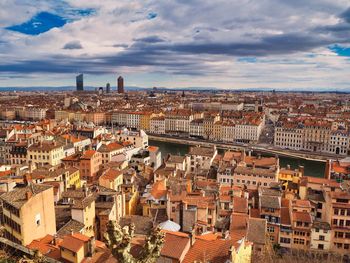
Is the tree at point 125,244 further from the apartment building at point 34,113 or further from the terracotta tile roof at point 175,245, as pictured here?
the apartment building at point 34,113

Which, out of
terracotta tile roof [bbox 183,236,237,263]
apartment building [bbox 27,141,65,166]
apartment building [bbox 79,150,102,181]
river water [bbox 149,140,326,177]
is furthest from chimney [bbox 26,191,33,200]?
river water [bbox 149,140,326,177]

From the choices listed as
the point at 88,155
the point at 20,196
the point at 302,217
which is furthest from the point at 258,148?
the point at 20,196

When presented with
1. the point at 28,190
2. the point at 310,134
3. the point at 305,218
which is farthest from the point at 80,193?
the point at 310,134

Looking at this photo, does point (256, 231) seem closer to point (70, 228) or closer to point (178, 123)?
point (70, 228)

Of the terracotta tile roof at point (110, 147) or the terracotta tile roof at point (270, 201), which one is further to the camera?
the terracotta tile roof at point (110, 147)

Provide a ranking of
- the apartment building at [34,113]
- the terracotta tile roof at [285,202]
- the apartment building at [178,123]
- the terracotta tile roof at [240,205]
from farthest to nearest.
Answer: the apartment building at [34,113], the apartment building at [178,123], the terracotta tile roof at [285,202], the terracotta tile roof at [240,205]

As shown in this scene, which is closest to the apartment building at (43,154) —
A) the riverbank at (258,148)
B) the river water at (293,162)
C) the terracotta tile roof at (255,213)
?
the river water at (293,162)

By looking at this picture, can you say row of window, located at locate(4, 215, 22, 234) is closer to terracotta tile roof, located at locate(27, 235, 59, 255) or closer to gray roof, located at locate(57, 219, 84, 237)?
terracotta tile roof, located at locate(27, 235, 59, 255)
